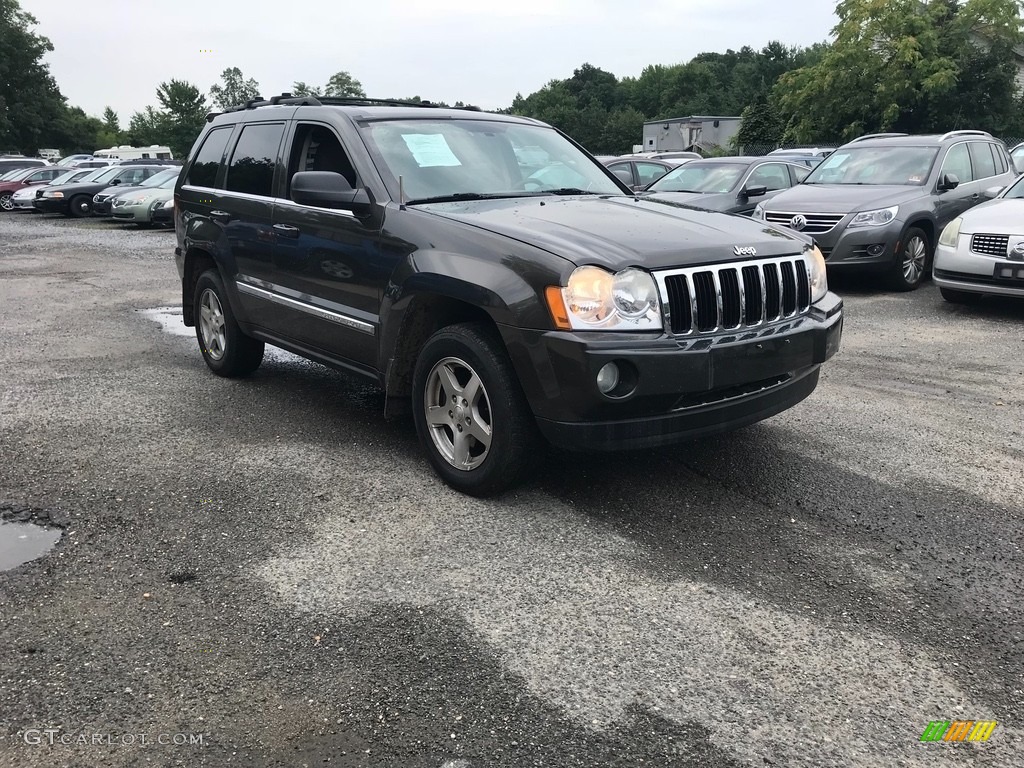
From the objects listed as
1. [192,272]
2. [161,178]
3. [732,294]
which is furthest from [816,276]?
[161,178]

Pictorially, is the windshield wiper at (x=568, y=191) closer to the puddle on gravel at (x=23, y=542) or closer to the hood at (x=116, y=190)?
the puddle on gravel at (x=23, y=542)

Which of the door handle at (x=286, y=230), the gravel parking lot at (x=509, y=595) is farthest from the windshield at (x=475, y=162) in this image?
the gravel parking lot at (x=509, y=595)

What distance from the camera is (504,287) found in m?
3.84

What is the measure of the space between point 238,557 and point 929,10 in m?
51.0

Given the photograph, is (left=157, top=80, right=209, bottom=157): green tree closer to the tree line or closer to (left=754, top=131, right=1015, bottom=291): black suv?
the tree line

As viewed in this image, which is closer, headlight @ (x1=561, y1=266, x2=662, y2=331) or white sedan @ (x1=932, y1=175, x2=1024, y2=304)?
headlight @ (x1=561, y1=266, x2=662, y2=331)

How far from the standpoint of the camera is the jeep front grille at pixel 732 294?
3.79 meters

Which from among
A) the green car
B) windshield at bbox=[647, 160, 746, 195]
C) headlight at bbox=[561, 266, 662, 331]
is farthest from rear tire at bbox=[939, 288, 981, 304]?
the green car

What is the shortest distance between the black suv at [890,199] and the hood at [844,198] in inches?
0.4

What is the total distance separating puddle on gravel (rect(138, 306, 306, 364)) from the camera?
7427 millimetres

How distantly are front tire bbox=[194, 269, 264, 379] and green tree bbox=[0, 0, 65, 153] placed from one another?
7161 cm

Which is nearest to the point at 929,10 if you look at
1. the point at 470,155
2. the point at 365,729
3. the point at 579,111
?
the point at 470,155

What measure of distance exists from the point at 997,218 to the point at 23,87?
77.6m

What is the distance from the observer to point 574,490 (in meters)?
4.34
